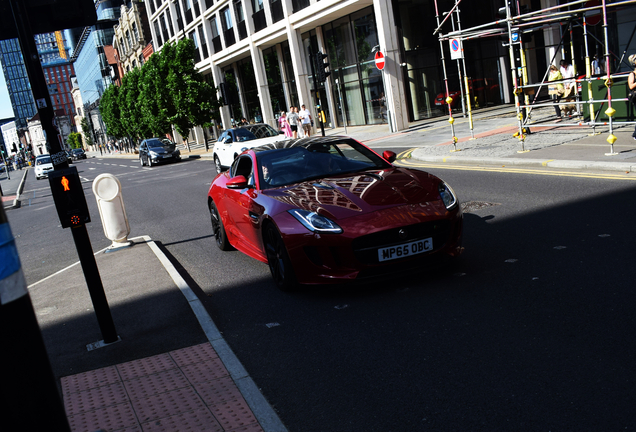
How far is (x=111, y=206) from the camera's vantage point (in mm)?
9023

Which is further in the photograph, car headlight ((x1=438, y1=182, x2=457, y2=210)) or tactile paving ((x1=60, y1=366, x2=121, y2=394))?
car headlight ((x1=438, y1=182, x2=457, y2=210))

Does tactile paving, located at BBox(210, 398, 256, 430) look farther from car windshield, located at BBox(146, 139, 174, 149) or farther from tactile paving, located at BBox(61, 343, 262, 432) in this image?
car windshield, located at BBox(146, 139, 174, 149)

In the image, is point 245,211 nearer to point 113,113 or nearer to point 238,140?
point 238,140

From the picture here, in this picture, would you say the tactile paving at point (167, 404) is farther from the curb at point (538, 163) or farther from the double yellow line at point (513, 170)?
the curb at point (538, 163)

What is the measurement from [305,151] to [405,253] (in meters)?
2.19

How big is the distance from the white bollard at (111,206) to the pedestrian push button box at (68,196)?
4508 millimetres

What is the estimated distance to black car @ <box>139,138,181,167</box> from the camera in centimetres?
3438

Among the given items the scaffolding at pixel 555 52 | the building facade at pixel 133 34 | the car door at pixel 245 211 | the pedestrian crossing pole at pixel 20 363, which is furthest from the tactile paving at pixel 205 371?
the building facade at pixel 133 34

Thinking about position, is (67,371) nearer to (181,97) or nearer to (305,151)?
(305,151)

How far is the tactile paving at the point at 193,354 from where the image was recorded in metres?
4.30

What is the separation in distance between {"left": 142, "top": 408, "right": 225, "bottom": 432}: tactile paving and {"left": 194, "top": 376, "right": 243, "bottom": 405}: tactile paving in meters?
0.14

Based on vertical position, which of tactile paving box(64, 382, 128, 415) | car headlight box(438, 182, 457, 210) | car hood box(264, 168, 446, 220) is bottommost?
tactile paving box(64, 382, 128, 415)

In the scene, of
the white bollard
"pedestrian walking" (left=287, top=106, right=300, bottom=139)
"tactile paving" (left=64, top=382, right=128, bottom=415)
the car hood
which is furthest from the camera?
"pedestrian walking" (left=287, top=106, right=300, bottom=139)

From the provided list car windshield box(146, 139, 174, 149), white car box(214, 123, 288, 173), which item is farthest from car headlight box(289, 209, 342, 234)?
car windshield box(146, 139, 174, 149)
